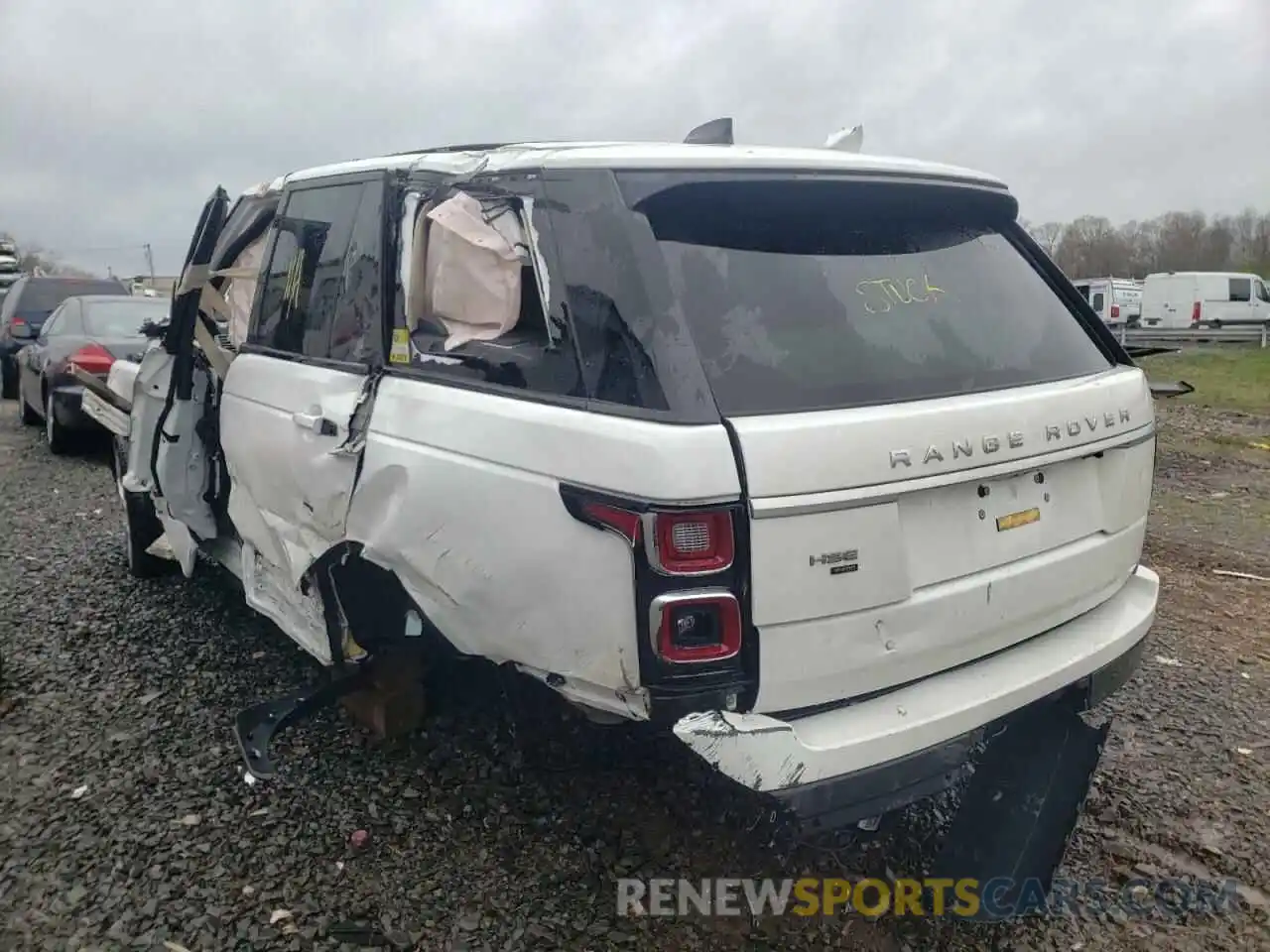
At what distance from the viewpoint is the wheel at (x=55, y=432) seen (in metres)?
9.12

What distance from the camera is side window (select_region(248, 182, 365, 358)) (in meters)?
3.26

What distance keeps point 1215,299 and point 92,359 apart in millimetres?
31431

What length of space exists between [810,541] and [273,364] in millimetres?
2198

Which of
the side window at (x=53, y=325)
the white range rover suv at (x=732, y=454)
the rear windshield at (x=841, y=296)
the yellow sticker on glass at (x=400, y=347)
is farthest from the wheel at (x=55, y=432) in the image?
the rear windshield at (x=841, y=296)

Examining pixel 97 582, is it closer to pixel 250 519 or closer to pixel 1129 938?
pixel 250 519

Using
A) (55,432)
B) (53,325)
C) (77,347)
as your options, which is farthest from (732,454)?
(53,325)

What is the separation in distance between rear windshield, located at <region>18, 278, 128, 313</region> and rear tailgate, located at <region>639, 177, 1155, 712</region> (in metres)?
11.8

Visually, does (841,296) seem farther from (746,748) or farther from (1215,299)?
(1215,299)

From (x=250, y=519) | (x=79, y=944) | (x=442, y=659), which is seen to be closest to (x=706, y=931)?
(x=442, y=659)

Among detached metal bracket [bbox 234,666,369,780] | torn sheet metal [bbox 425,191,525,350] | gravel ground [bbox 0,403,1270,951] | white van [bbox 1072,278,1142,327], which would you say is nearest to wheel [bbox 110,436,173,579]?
gravel ground [bbox 0,403,1270,951]

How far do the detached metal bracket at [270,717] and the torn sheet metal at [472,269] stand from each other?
4.31ft

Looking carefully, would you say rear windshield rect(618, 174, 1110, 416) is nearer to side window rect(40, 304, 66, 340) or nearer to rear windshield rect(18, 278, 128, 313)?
side window rect(40, 304, 66, 340)

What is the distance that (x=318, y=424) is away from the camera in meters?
3.03

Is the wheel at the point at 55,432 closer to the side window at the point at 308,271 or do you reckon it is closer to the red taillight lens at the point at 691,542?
the side window at the point at 308,271
